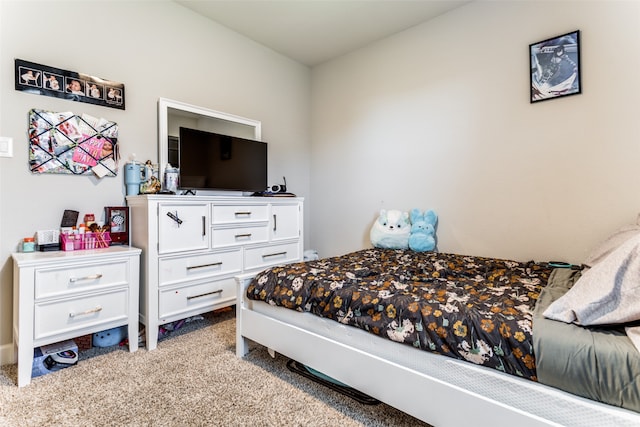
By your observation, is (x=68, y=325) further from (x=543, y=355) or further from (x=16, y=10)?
(x=543, y=355)

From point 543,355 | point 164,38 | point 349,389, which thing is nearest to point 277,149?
point 164,38

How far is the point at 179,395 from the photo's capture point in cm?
158

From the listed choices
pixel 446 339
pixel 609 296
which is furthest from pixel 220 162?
pixel 609 296

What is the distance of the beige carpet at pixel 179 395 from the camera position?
55.1 inches

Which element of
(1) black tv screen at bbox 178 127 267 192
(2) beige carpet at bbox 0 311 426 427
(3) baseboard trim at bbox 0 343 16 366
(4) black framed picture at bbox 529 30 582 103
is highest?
(4) black framed picture at bbox 529 30 582 103

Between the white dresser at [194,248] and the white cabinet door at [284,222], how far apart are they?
2cm

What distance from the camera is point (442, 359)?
3.93ft

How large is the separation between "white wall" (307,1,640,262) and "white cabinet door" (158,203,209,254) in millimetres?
1681

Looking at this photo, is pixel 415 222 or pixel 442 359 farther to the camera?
pixel 415 222

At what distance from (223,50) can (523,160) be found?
2.78 m

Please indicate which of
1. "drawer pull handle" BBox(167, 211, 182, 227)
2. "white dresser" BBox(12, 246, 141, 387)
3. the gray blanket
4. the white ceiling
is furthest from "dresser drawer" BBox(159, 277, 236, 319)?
the white ceiling

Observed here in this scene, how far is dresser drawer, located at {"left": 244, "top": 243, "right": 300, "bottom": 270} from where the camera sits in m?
2.66

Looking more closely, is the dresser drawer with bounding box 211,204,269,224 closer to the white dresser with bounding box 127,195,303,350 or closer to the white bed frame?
the white dresser with bounding box 127,195,303,350

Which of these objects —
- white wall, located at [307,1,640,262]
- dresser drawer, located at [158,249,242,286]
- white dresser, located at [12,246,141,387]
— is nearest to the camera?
white dresser, located at [12,246,141,387]
